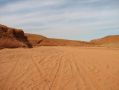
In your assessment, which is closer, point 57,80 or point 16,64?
point 57,80

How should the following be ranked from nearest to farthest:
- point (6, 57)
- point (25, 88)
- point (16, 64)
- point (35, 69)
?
point (25, 88) → point (35, 69) → point (16, 64) → point (6, 57)

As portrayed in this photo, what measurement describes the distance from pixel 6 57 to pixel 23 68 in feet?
9.57

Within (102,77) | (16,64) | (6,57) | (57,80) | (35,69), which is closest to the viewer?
(57,80)

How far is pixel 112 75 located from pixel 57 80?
100 inches

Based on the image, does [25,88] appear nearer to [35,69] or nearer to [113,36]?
Result: [35,69]

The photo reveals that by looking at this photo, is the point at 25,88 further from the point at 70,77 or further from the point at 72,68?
the point at 72,68

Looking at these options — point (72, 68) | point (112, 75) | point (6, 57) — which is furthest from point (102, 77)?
point (6, 57)

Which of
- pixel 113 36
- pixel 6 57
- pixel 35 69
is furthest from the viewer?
pixel 113 36

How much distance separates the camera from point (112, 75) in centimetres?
1176

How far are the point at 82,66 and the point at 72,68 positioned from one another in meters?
0.88

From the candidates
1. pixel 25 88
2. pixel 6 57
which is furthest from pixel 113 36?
pixel 25 88

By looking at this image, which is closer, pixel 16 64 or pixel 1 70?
pixel 1 70

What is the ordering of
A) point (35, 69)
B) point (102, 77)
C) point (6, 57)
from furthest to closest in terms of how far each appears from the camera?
point (6, 57) < point (35, 69) < point (102, 77)

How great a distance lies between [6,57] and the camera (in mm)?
14922
